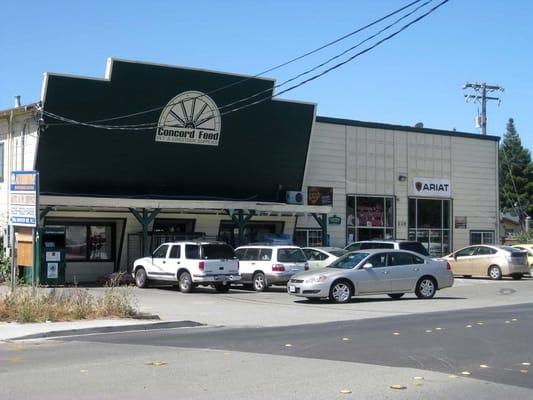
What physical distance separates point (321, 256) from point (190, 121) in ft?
26.2

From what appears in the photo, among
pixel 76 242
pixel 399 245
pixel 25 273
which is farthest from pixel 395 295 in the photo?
pixel 76 242

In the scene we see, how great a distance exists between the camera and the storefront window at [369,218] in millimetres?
35688

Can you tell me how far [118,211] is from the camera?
28.4m

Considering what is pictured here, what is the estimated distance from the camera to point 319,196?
113 ft

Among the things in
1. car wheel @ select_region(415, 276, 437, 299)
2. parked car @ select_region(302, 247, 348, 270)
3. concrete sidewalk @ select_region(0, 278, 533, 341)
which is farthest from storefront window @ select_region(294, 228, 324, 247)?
car wheel @ select_region(415, 276, 437, 299)

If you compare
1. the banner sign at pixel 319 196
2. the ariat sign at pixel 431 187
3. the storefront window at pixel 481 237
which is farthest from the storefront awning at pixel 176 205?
the storefront window at pixel 481 237

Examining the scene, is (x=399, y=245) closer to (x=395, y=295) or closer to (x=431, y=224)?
(x=395, y=295)

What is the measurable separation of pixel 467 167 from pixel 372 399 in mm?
34412

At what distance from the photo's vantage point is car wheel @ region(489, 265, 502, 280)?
29.9 meters

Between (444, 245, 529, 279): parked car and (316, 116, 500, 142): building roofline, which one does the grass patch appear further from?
(316, 116, 500, 142): building roofline

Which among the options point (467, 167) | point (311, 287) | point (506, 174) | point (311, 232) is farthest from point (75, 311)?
point (506, 174)

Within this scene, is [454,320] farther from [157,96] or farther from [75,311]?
[157,96]

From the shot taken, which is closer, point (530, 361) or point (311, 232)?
point (530, 361)

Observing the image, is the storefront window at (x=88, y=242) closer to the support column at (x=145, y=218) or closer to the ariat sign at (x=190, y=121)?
the support column at (x=145, y=218)
